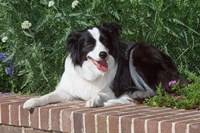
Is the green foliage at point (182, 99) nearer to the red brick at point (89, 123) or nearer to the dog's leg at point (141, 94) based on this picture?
the dog's leg at point (141, 94)

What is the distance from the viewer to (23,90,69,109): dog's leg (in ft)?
15.0

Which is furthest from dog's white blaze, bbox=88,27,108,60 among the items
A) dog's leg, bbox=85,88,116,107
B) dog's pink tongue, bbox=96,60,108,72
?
dog's leg, bbox=85,88,116,107

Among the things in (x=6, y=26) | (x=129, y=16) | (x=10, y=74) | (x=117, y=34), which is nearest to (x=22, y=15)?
(x=6, y=26)

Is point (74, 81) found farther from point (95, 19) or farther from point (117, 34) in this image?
point (95, 19)

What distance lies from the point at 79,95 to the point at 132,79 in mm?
506

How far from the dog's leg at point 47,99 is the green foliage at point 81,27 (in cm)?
75

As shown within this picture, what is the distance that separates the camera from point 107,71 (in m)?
4.74

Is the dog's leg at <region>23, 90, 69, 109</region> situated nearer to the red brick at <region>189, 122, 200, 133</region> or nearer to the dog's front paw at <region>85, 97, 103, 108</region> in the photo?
the dog's front paw at <region>85, 97, 103, 108</region>

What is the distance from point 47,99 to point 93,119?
2.50ft

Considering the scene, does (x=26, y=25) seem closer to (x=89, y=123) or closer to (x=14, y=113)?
(x=14, y=113)

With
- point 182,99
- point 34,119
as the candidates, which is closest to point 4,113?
point 34,119

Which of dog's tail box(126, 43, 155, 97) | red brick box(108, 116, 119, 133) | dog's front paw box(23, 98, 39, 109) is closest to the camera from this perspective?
red brick box(108, 116, 119, 133)

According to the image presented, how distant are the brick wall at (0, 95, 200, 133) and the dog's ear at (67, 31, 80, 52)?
0.44 meters

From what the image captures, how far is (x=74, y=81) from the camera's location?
4.84 metres
